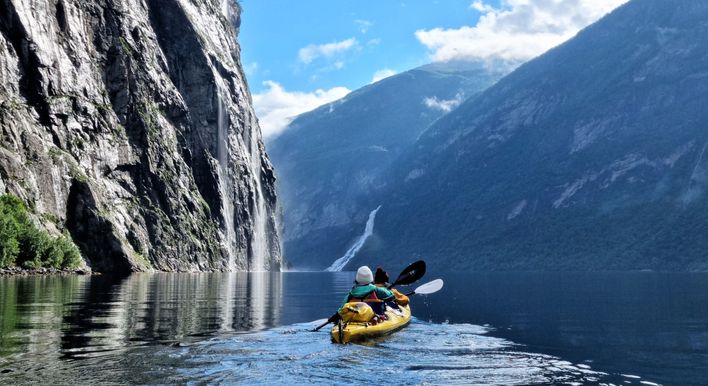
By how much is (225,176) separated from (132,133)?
33213 millimetres

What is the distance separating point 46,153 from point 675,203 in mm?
144528

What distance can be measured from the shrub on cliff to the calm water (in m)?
24.1

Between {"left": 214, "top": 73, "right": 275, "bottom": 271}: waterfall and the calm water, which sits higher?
{"left": 214, "top": 73, "right": 275, "bottom": 271}: waterfall

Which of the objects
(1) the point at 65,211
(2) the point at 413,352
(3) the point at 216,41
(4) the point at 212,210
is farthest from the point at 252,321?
(3) the point at 216,41

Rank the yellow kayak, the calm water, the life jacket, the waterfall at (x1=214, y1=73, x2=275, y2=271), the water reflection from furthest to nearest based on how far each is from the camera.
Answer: the waterfall at (x1=214, y1=73, x2=275, y2=271), the life jacket, the yellow kayak, the water reflection, the calm water

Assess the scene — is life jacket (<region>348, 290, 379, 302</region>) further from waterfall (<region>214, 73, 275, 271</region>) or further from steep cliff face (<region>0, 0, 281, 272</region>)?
waterfall (<region>214, 73, 275, 271</region>)

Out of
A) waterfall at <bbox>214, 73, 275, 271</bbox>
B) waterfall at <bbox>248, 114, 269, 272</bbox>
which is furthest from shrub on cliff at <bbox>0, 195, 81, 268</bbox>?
waterfall at <bbox>248, 114, 269, 272</bbox>

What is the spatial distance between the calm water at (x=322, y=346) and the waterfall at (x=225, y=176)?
299 feet

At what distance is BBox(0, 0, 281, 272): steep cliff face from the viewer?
254 feet

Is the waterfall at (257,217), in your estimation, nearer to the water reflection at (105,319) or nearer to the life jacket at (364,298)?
the water reflection at (105,319)

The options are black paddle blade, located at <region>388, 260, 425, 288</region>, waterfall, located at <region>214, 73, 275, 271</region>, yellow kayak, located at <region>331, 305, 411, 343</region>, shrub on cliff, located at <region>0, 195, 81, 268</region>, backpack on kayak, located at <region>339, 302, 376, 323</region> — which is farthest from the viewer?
waterfall, located at <region>214, 73, 275, 271</region>

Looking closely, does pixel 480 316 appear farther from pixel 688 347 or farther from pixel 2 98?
pixel 2 98

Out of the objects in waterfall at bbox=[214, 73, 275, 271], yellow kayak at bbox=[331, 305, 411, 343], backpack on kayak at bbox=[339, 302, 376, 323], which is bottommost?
yellow kayak at bbox=[331, 305, 411, 343]

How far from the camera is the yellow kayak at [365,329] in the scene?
21562 millimetres
